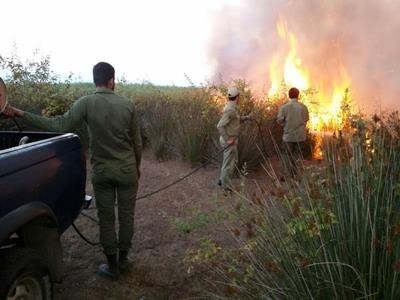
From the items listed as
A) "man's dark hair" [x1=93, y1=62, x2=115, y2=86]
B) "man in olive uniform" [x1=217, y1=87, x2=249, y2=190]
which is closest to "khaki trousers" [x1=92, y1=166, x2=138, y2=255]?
"man's dark hair" [x1=93, y1=62, x2=115, y2=86]

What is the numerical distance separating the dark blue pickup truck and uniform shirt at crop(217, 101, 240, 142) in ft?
13.7

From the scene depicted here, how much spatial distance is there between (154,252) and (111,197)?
1.05 m

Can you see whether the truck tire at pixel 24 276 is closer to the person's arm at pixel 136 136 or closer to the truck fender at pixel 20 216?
the truck fender at pixel 20 216

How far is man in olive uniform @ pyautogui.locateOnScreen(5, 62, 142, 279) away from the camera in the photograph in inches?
187

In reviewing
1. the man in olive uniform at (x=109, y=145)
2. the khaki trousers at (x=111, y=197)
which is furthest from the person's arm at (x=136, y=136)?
the khaki trousers at (x=111, y=197)

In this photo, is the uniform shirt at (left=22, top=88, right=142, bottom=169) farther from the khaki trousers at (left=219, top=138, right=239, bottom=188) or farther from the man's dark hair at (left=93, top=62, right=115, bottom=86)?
the khaki trousers at (left=219, top=138, right=239, bottom=188)

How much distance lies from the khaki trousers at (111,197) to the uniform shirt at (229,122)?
3549mm

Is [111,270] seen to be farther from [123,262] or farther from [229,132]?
[229,132]

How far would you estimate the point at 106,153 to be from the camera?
4816mm

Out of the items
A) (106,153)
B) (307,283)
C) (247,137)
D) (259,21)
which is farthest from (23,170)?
(259,21)

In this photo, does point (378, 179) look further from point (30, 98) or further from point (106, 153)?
point (30, 98)

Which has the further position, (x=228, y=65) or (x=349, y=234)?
(x=228, y=65)

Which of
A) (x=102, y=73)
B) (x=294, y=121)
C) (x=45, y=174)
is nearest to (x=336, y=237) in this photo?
(x=45, y=174)

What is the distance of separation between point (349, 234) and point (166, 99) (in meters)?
9.17
